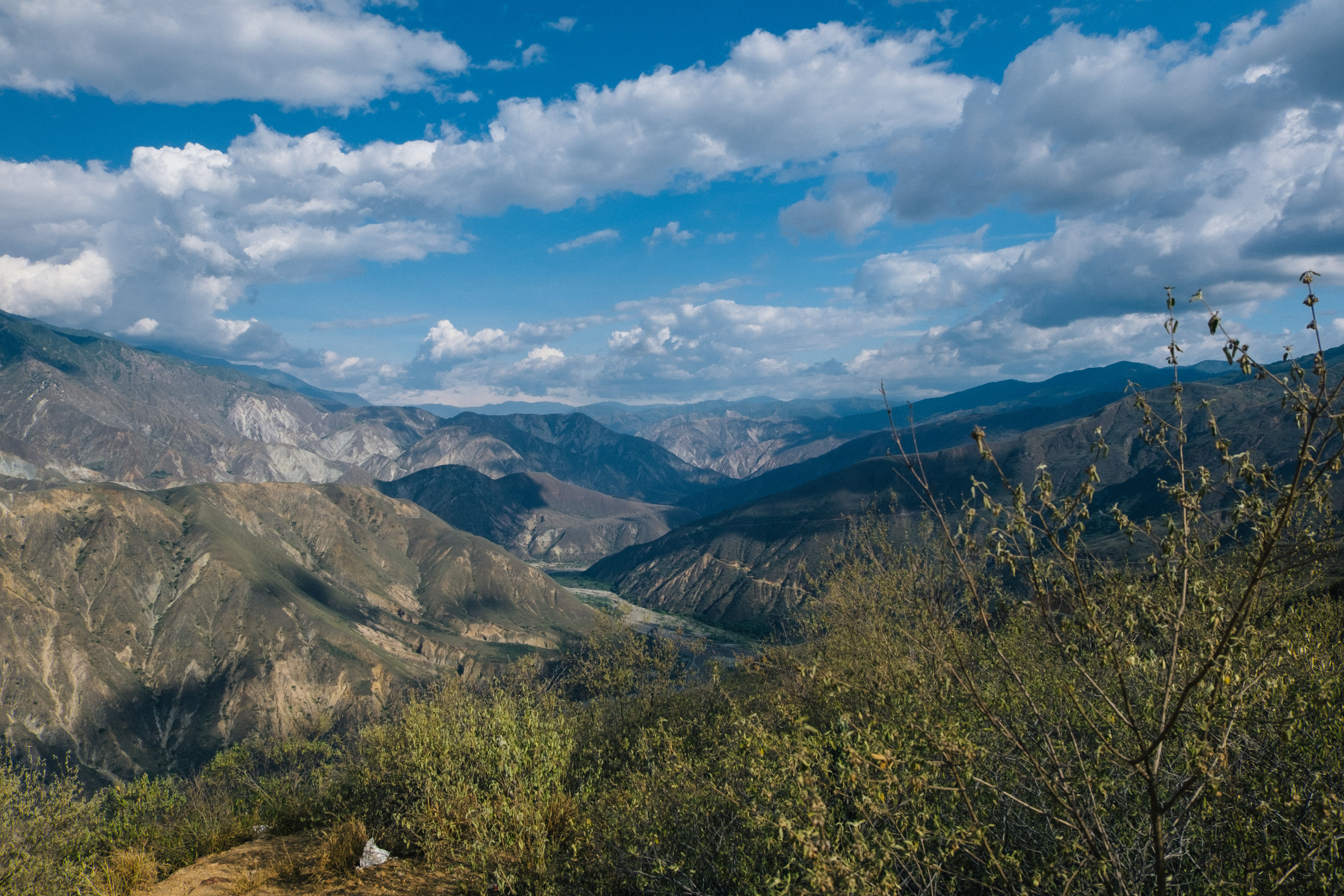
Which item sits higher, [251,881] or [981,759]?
[981,759]

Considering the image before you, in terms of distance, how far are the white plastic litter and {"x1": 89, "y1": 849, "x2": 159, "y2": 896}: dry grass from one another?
446cm

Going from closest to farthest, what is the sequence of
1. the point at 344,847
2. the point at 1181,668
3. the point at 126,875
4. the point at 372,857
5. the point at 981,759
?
the point at 1181,668 → the point at 981,759 → the point at 372,857 → the point at 126,875 → the point at 344,847

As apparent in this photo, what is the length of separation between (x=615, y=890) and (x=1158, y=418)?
10012 mm

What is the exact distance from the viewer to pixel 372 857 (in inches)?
551

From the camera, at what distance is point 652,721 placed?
2650 cm

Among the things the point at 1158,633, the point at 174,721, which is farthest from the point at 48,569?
the point at 1158,633

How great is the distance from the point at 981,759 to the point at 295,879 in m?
14.1

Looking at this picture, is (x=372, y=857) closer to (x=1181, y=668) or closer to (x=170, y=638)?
(x=1181, y=668)

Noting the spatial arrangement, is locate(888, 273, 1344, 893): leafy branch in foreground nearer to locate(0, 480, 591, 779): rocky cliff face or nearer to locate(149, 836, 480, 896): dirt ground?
locate(149, 836, 480, 896): dirt ground

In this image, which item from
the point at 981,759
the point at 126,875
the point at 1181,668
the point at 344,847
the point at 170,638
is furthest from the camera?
the point at 170,638

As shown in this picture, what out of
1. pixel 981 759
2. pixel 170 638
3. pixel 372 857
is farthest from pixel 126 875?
pixel 170 638

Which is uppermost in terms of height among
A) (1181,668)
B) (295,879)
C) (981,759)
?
(1181,668)

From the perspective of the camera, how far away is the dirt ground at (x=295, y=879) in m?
12.5

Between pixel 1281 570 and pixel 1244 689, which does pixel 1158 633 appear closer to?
pixel 1244 689
